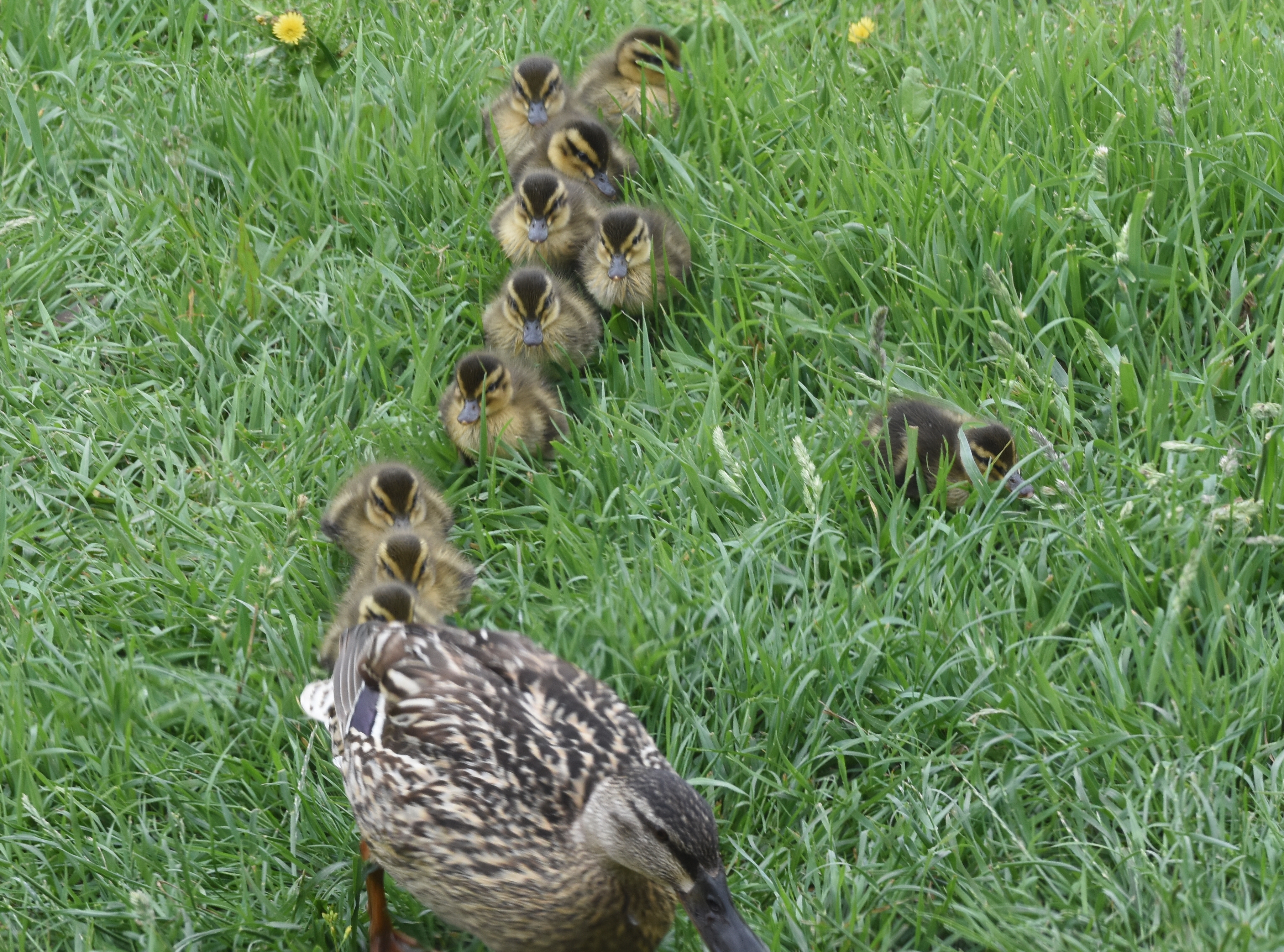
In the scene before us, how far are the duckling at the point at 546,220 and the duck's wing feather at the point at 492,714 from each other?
158 centimetres

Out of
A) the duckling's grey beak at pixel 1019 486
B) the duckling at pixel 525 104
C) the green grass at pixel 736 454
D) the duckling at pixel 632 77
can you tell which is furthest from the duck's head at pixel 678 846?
the duckling at pixel 632 77

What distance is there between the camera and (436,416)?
3.66 meters

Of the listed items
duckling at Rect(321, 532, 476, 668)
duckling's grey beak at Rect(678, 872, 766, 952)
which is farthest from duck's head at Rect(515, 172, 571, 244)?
duckling's grey beak at Rect(678, 872, 766, 952)

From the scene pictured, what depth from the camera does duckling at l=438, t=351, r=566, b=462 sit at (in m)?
3.49

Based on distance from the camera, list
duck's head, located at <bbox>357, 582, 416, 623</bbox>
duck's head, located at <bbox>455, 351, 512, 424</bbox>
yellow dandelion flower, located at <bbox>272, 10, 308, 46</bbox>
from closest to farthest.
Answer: duck's head, located at <bbox>357, 582, 416, 623</bbox> < duck's head, located at <bbox>455, 351, 512, 424</bbox> < yellow dandelion flower, located at <bbox>272, 10, 308, 46</bbox>

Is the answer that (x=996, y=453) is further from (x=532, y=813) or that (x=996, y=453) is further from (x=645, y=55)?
(x=645, y=55)

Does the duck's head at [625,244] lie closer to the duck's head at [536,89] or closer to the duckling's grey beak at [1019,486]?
the duck's head at [536,89]

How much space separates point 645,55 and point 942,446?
187 cm

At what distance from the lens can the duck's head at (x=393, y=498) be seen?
10.6ft

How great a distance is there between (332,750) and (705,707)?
76 centimetres

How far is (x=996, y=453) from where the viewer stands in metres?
3.11

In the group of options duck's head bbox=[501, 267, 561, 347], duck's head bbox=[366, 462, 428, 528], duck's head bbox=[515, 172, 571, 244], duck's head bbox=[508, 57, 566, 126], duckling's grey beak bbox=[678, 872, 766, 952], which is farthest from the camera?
duck's head bbox=[508, 57, 566, 126]

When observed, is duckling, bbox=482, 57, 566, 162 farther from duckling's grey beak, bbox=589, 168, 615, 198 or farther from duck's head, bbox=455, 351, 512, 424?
duck's head, bbox=455, 351, 512, 424

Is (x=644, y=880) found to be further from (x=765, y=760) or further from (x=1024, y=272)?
(x=1024, y=272)
